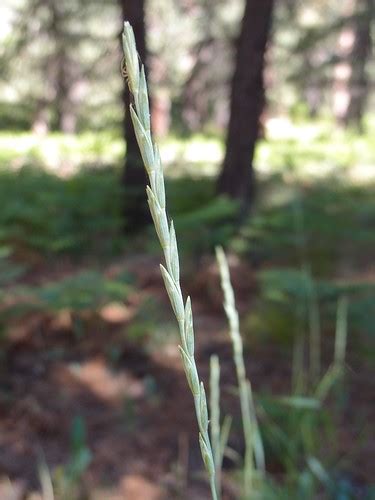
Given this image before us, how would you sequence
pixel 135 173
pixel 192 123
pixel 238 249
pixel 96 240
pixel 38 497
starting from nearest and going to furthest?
pixel 38 497 → pixel 238 249 → pixel 96 240 → pixel 135 173 → pixel 192 123

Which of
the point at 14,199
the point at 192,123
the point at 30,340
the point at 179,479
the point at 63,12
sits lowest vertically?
the point at 179,479

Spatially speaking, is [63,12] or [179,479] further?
[63,12]

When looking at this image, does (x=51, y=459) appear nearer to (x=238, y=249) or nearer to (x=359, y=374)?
(x=359, y=374)

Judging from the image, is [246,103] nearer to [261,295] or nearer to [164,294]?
[164,294]

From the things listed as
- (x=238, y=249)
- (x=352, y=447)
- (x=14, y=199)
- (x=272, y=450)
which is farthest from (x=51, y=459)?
(x=14, y=199)

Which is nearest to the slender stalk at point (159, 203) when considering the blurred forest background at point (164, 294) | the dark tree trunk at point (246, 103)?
the blurred forest background at point (164, 294)

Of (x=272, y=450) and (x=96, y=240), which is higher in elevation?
(x=96, y=240)

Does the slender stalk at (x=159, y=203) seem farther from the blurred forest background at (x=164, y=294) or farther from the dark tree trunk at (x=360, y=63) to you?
the dark tree trunk at (x=360, y=63)
